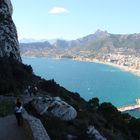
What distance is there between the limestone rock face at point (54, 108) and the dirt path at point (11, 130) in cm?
483

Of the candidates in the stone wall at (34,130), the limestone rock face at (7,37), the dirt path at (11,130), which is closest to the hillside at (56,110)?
the limestone rock face at (7,37)

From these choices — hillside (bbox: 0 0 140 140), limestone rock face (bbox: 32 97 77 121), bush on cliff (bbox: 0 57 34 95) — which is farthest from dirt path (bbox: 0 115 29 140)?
bush on cliff (bbox: 0 57 34 95)

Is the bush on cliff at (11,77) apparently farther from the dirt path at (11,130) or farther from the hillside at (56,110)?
the dirt path at (11,130)

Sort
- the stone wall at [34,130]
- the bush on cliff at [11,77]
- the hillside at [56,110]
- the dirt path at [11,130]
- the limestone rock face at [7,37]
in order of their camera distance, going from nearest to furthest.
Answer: the stone wall at [34,130]
the dirt path at [11,130]
the hillside at [56,110]
the bush on cliff at [11,77]
the limestone rock face at [7,37]

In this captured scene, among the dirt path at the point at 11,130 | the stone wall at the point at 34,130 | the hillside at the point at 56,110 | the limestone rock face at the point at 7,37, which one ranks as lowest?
the hillside at the point at 56,110

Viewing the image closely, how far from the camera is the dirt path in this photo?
46.2 ft

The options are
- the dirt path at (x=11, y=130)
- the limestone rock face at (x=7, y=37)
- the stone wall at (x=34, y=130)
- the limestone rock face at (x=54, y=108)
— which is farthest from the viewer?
the limestone rock face at (x=7, y=37)

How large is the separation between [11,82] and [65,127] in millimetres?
13744

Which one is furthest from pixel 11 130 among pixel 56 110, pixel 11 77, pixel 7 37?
pixel 7 37

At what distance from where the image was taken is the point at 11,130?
49.2 ft

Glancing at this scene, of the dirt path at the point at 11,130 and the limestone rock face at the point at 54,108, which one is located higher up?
the dirt path at the point at 11,130

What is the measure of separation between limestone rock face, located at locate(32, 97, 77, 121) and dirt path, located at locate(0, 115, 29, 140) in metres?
4.83

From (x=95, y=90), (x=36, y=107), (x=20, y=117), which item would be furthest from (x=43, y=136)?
(x=95, y=90)

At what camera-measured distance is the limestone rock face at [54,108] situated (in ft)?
71.0
